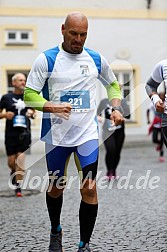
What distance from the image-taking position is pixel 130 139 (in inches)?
845

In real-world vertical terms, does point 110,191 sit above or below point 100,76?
below

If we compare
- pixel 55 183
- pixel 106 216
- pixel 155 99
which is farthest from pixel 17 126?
pixel 55 183

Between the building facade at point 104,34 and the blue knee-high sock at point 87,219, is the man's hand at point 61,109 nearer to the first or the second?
the blue knee-high sock at point 87,219

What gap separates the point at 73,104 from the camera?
15.0 feet

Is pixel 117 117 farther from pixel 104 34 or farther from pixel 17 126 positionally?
pixel 104 34

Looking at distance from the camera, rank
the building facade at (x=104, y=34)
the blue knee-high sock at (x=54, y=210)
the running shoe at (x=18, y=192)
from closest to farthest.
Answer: the blue knee-high sock at (x=54, y=210), the running shoe at (x=18, y=192), the building facade at (x=104, y=34)

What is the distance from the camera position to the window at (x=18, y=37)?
68.6ft

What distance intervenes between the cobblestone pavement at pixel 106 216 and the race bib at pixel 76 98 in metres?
1.23

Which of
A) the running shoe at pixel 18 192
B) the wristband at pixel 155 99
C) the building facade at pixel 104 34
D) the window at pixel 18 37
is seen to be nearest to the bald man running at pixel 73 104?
the wristband at pixel 155 99

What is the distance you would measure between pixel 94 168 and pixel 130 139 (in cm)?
1699

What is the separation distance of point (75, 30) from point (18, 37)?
1693cm

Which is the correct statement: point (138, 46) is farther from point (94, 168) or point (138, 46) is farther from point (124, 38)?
point (94, 168)

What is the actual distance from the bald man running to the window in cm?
1653

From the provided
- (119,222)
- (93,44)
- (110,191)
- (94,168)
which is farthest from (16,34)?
(94,168)
